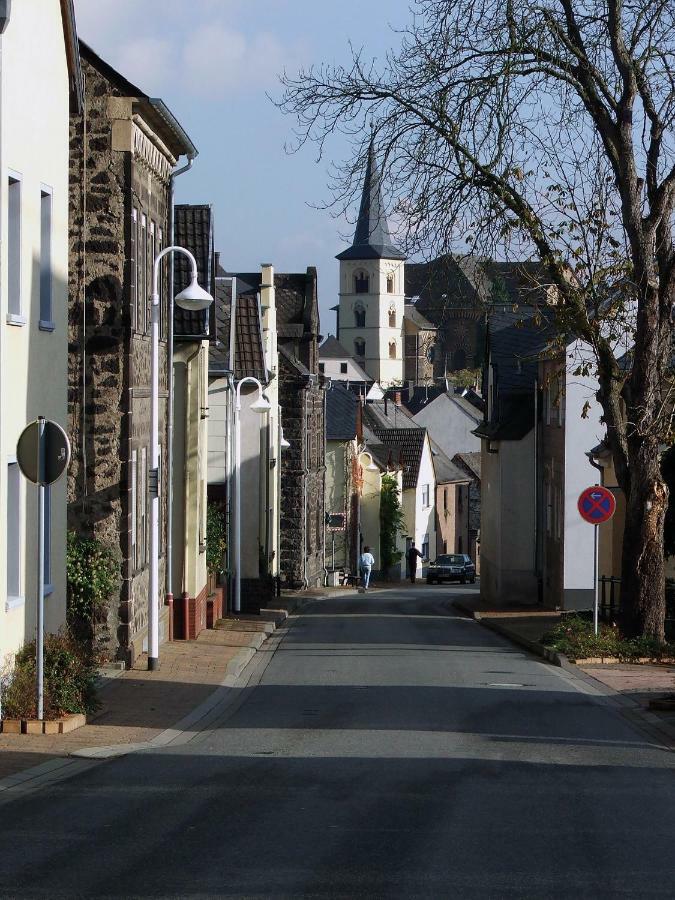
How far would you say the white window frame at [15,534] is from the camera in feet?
46.1

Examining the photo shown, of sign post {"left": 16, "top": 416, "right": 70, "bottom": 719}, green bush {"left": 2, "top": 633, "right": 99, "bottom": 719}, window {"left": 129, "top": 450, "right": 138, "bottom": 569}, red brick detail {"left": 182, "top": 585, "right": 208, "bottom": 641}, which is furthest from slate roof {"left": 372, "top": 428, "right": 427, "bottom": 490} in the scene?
sign post {"left": 16, "top": 416, "right": 70, "bottom": 719}

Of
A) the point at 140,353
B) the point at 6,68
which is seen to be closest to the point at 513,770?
the point at 6,68

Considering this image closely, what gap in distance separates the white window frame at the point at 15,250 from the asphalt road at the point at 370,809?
4911mm

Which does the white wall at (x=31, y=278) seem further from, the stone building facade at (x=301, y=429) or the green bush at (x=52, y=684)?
the stone building facade at (x=301, y=429)

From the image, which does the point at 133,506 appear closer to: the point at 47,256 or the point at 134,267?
the point at 134,267

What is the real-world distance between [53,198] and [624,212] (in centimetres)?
1006

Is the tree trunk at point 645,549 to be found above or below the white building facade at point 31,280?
below

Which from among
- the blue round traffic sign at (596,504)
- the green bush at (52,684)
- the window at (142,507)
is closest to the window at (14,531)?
the green bush at (52,684)

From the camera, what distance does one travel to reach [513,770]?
1116 cm

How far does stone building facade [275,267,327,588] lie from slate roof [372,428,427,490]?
79.8ft

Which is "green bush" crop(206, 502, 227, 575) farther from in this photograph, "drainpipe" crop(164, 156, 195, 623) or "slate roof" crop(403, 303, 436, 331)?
"slate roof" crop(403, 303, 436, 331)

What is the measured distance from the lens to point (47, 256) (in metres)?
15.6

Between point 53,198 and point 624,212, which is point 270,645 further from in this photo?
point 53,198

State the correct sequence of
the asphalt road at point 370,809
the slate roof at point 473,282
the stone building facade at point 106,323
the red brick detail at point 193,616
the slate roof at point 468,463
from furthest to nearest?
the slate roof at point 468,463
the red brick detail at point 193,616
the slate roof at point 473,282
the stone building facade at point 106,323
the asphalt road at point 370,809
